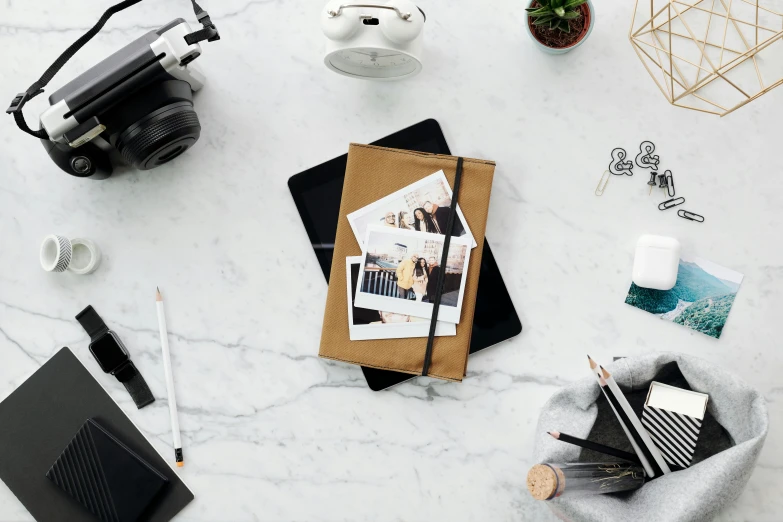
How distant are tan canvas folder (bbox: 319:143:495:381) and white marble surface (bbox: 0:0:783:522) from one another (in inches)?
1.9

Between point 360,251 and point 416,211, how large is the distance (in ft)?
A: 0.35

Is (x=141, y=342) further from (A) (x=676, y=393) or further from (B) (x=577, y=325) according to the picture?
(A) (x=676, y=393)

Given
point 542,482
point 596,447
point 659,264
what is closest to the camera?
point 542,482

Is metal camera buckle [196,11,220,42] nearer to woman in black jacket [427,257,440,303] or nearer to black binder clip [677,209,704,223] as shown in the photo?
woman in black jacket [427,257,440,303]

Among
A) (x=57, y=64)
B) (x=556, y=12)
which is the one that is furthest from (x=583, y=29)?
(x=57, y=64)

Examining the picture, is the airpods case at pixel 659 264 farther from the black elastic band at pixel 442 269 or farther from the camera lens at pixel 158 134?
the camera lens at pixel 158 134

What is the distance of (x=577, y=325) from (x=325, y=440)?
1.44ft

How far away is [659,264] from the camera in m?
0.87

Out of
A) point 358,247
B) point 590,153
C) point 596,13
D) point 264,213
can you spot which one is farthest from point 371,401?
point 596,13

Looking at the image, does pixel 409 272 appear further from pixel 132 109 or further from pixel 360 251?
pixel 132 109

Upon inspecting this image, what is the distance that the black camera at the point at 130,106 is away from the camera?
767 millimetres

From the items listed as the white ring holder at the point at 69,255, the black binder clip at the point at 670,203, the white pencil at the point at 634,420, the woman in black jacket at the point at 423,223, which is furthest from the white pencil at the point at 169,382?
the black binder clip at the point at 670,203

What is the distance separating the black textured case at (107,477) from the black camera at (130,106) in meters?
0.42

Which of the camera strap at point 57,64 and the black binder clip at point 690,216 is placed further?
the black binder clip at point 690,216
